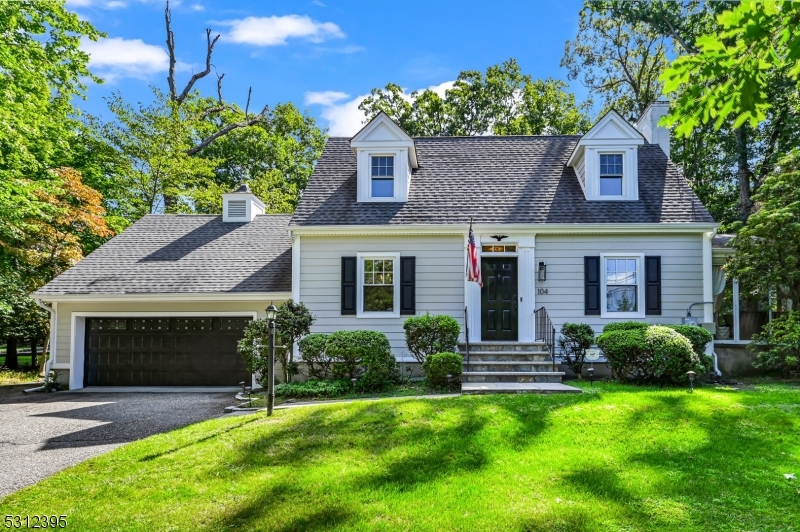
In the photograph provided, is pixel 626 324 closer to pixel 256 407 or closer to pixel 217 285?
pixel 256 407

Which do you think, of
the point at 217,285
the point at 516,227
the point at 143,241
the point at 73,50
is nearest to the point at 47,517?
Answer: the point at 217,285

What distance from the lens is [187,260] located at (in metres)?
13.8

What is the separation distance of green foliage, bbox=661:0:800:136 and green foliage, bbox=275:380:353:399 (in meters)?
7.42

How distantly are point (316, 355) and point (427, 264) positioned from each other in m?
3.42

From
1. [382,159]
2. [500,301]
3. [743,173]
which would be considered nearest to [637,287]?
[500,301]

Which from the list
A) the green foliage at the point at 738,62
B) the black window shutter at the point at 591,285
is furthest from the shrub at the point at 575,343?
the green foliage at the point at 738,62

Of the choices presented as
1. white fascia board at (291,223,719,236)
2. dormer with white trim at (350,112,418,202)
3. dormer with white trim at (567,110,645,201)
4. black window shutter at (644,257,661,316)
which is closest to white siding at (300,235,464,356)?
white fascia board at (291,223,719,236)

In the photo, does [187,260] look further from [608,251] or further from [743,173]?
[743,173]

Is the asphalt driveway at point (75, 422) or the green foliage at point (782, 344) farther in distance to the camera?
the green foliage at point (782, 344)

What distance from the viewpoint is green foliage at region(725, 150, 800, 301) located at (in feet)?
35.6

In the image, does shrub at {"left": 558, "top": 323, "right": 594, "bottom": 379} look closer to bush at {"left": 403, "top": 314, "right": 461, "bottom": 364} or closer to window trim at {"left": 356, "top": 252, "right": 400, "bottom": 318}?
bush at {"left": 403, "top": 314, "right": 461, "bottom": 364}

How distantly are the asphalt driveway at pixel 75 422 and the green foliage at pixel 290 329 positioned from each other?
1.35 m

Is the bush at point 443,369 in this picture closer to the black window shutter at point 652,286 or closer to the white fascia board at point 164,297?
the white fascia board at point 164,297

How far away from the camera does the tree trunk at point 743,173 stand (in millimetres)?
19781
